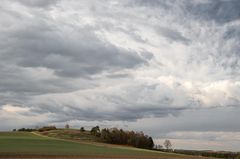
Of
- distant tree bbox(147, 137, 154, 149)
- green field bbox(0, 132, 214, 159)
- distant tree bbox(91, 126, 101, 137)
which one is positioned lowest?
green field bbox(0, 132, 214, 159)

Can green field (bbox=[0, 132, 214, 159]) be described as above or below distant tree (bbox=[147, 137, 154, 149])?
below

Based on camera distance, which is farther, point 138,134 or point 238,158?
point 138,134

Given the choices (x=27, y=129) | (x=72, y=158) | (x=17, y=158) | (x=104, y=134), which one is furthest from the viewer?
(x=27, y=129)

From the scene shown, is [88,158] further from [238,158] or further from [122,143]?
[122,143]

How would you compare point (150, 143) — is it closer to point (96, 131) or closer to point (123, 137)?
point (123, 137)

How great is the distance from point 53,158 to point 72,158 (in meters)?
3.45

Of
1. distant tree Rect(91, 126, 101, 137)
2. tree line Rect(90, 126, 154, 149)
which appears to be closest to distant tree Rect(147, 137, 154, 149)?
tree line Rect(90, 126, 154, 149)

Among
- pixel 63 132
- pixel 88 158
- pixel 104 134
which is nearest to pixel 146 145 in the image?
pixel 104 134

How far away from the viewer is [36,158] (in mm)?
66500

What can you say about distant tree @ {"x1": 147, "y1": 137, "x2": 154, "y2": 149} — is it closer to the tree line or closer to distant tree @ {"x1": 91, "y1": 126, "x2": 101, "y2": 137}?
the tree line

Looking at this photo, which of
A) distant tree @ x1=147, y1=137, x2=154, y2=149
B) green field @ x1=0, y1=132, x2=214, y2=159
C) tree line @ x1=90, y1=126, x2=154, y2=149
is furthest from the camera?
distant tree @ x1=147, y1=137, x2=154, y2=149

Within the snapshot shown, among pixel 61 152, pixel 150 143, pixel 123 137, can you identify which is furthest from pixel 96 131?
pixel 61 152

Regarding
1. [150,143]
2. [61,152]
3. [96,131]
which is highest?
[96,131]

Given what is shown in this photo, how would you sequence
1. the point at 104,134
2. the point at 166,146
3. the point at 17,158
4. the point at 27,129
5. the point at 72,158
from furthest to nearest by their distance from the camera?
the point at 27,129, the point at 166,146, the point at 104,134, the point at 72,158, the point at 17,158
